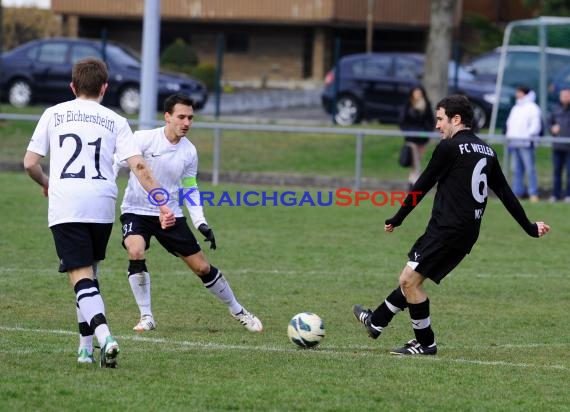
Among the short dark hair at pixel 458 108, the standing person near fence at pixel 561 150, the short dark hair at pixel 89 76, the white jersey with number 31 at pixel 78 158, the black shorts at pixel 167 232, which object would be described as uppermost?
the short dark hair at pixel 89 76

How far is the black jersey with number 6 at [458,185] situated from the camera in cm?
843

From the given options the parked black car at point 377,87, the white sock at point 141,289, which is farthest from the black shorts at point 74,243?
the parked black car at point 377,87

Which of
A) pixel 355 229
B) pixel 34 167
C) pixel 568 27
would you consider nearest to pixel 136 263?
pixel 34 167

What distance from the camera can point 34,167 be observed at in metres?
7.75

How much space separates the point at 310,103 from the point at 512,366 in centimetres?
2970

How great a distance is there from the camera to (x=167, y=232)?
9.51 metres

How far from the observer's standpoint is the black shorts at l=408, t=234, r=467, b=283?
335 inches

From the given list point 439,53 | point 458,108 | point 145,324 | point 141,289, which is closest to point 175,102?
point 141,289

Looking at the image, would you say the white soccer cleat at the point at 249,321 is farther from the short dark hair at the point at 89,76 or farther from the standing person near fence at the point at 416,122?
the standing person near fence at the point at 416,122

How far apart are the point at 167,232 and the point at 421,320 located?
211cm

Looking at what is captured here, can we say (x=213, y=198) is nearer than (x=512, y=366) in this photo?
No

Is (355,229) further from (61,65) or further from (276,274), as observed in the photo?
(61,65)

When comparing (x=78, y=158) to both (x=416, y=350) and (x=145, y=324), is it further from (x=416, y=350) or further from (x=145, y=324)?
(x=416, y=350)

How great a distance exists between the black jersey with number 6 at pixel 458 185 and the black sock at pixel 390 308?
0.59 m
